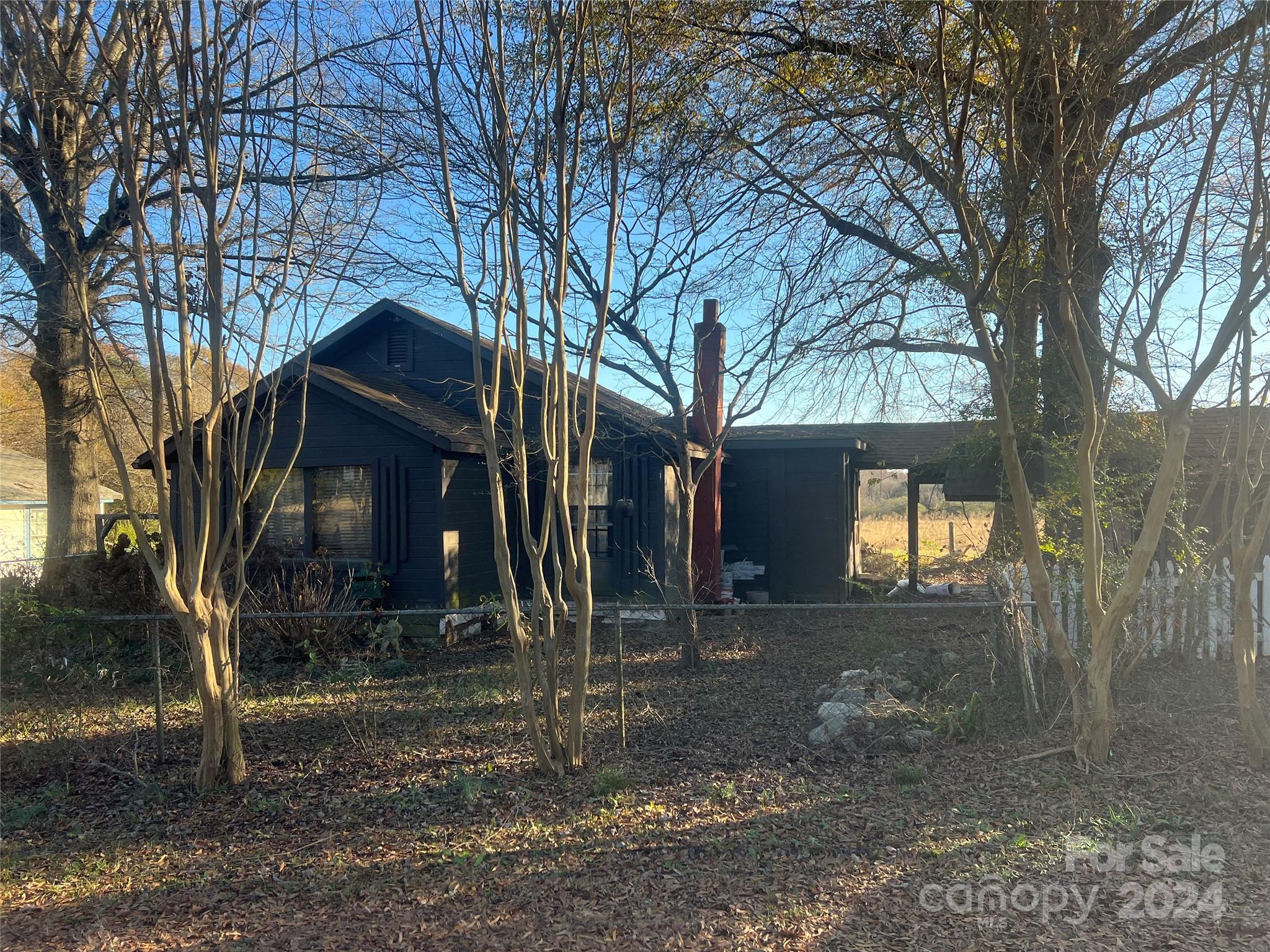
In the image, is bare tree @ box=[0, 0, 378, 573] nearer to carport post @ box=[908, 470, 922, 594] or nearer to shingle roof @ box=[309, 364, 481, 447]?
shingle roof @ box=[309, 364, 481, 447]

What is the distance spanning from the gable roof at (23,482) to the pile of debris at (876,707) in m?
23.7

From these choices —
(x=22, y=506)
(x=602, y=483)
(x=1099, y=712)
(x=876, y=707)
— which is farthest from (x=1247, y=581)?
(x=22, y=506)

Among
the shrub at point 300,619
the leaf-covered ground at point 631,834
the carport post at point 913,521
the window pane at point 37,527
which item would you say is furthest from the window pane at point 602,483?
the window pane at point 37,527

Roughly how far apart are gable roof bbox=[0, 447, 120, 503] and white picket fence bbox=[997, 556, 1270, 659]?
25.0m

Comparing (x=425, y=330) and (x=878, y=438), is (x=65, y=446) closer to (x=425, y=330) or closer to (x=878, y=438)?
(x=425, y=330)

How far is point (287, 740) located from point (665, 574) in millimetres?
6339

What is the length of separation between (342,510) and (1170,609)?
31.0 feet

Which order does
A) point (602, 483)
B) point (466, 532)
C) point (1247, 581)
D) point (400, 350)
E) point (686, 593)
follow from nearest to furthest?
point (1247, 581)
point (686, 593)
point (466, 532)
point (602, 483)
point (400, 350)

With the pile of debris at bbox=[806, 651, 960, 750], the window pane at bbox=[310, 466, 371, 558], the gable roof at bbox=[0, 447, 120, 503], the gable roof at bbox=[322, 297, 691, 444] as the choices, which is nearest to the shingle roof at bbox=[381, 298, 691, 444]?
the gable roof at bbox=[322, 297, 691, 444]

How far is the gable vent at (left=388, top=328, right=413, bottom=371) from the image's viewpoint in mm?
13320

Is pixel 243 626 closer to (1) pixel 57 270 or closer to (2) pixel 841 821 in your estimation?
(1) pixel 57 270

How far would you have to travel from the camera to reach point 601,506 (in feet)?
40.5

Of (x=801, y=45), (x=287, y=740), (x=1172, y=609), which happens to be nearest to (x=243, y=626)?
(x=287, y=740)

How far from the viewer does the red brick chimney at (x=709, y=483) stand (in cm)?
1068
